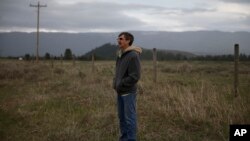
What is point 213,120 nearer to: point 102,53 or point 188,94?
point 188,94

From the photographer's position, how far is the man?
7.00m

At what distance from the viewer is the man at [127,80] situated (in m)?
7.00

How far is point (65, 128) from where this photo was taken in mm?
8719

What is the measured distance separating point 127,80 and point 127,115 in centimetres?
65

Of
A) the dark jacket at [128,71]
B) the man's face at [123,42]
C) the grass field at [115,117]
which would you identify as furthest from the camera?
the grass field at [115,117]

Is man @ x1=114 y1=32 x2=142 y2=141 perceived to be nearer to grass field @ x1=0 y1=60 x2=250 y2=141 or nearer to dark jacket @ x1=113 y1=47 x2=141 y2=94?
dark jacket @ x1=113 y1=47 x2=141 y2=94

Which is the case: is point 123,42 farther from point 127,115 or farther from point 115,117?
point 115,117

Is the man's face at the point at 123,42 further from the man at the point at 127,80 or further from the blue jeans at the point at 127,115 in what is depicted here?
the blue jeans at the point at 127,115

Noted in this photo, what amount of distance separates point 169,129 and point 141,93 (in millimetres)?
4967

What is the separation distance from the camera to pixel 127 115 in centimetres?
718

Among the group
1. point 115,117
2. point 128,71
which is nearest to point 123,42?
point 128,71

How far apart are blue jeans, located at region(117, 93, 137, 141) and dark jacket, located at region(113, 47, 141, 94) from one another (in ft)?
0.42

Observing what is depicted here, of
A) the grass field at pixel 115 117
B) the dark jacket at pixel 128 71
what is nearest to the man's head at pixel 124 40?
the dark jacket at pixel 128 71

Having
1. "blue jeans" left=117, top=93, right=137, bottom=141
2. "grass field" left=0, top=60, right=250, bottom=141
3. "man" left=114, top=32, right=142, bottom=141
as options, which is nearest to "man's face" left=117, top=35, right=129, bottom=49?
"man" left=114, top=32, right=142, bottom=141
